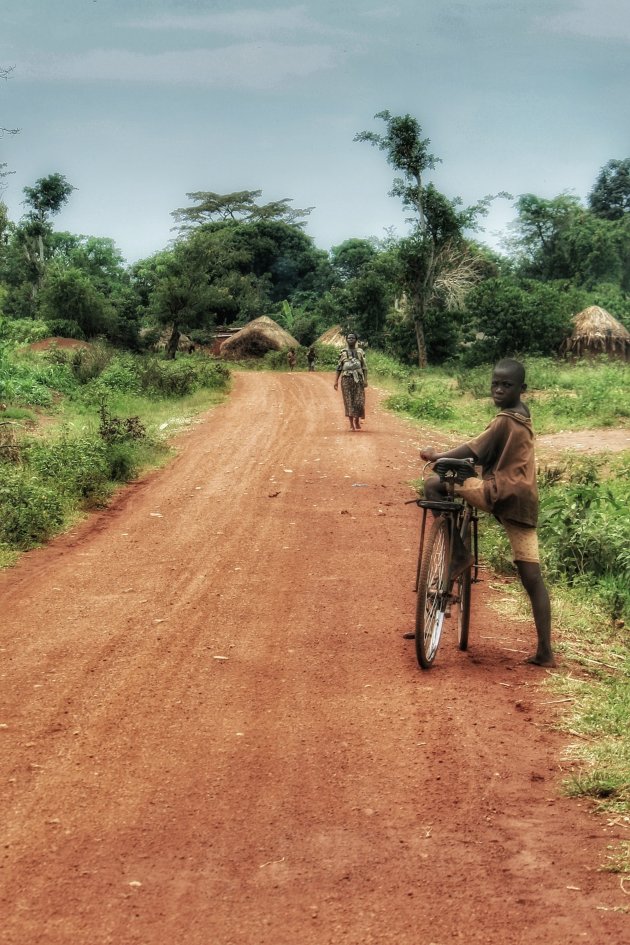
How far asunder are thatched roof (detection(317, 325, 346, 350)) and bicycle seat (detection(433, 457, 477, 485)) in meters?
40.3

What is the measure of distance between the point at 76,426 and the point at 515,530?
13.1 metres

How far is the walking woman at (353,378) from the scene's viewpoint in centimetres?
1842

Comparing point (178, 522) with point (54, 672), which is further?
point (178, 522)

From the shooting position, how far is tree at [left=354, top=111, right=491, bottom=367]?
1373 inches

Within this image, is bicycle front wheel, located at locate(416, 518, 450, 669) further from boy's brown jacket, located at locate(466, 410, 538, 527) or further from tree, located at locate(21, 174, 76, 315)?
tree, located at locate(21, 174, 76, 315)

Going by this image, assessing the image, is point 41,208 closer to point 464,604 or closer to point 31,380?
point 31,380

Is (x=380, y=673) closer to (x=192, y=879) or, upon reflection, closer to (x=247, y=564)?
(x=192, y=879)

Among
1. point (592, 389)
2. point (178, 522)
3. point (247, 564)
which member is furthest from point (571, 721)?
point (592, 389)

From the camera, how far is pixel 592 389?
2330 centimetres

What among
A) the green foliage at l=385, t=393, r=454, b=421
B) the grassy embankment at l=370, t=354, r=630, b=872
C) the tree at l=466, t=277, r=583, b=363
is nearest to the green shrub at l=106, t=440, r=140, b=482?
the grassy embankment at l=370, t=354, r=630, b=872

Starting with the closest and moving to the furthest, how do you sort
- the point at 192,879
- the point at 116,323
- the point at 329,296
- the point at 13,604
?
the point at 192,879 < the point at 13,604 < the point at 116,323 < the point at 329,296

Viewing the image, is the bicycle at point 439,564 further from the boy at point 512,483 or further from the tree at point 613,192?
the tree at point 613,192

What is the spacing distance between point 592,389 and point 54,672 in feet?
64.2

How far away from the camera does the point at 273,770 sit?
4.33 m
